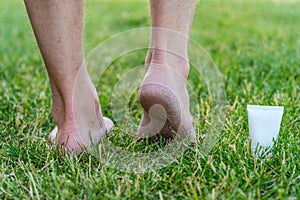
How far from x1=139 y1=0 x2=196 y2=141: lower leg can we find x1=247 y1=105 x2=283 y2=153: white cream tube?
0.70 ft

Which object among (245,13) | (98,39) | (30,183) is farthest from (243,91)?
(245,13)

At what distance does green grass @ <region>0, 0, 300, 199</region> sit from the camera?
1.28m

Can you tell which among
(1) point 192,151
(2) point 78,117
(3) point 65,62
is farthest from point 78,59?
(1) point 192,151

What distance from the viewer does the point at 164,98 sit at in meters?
1.42

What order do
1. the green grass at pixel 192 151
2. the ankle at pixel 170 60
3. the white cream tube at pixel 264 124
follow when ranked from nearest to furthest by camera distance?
the green grass at pixel 192 151 → the white cream tube at pixel 264 124 → the ankle at pixel 170 60

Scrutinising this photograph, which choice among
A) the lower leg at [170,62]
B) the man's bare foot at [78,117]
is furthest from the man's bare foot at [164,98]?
the man's bare foot at [78,117]

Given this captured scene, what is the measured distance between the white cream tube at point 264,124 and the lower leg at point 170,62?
21 cm

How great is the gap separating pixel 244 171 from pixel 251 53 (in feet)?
5.62

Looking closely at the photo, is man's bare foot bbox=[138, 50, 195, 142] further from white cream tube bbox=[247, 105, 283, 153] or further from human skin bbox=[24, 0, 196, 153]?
white cream tube bbox=[247, 105, 283, 153]

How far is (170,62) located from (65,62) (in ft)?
1.08

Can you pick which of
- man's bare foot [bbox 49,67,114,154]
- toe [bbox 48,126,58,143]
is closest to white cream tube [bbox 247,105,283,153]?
man's bare foot [bbox 49,67,114,154]

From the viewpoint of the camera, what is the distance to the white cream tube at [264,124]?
1408 mm

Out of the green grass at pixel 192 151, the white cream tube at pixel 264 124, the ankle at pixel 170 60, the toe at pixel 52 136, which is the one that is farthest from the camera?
the toe at pixel 52 136

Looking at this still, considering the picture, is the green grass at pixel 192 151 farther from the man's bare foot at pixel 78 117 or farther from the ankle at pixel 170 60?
the ankle at pixel 170 60
